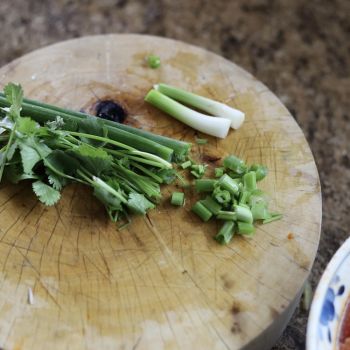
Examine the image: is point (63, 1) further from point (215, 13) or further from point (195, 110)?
point (195, 110)

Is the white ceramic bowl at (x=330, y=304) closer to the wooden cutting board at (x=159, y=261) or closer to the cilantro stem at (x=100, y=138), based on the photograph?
the wooden cutting board at (x=159, y=261)

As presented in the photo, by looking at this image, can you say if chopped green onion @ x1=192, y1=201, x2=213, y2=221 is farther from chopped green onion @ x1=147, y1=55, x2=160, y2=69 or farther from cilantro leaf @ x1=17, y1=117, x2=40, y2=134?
chopped green onion @ x1=147, y1=55, x2=160, y2=69

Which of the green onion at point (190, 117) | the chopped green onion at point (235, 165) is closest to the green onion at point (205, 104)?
the green onion at point (190, 117)

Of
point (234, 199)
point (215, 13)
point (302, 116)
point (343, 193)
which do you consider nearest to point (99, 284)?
point (234, 199)

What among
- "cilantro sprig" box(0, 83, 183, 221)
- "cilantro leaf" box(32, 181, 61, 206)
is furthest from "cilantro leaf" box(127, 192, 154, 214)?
"cilantro leaf" box(32, 181, 61, 206)

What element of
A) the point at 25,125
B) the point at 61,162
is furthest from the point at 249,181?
the point at 25,125

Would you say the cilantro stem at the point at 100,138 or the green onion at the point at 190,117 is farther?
the green onion at the point at 190,117
